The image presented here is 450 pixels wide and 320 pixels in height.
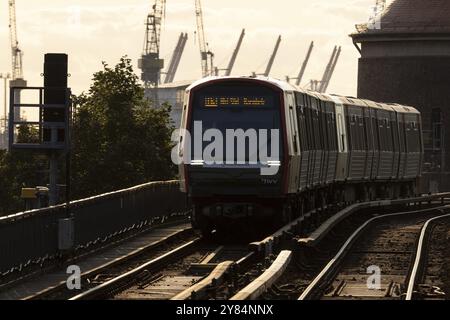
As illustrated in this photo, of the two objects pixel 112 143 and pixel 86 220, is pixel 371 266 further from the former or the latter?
pixel 112 143

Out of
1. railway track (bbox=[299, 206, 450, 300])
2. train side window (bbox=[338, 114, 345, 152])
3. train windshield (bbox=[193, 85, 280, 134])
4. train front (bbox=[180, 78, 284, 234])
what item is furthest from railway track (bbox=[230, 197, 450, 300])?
train side window (bbox=[338, 114, 345, 152])

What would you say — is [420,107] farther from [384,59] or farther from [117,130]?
[117,130]

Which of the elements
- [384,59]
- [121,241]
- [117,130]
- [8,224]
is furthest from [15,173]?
[8,224]

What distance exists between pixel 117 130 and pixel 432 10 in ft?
107

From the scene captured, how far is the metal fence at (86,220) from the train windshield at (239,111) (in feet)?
9.47

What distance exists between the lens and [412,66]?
98.3m

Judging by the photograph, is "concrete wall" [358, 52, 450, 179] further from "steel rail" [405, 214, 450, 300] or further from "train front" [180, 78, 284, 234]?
"train front" [180, 78, 284, 234]

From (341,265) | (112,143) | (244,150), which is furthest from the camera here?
(112,143)

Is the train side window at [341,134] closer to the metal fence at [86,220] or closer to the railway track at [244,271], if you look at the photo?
Result: the metal fence at [86,220]

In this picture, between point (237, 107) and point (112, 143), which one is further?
point (112, 143)

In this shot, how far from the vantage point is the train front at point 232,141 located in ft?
100

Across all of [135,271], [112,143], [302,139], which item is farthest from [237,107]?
[112,143]

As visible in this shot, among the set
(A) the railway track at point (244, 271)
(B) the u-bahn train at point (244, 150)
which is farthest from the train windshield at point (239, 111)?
(A) the railway track at point (244, 271)

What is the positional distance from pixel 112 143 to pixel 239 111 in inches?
1781
